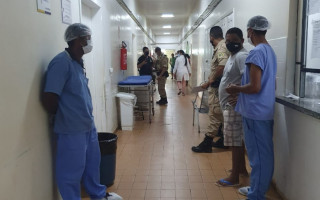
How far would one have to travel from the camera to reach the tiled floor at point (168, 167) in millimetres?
2684

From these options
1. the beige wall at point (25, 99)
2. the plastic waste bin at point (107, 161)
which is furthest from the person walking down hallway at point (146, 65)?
the beige wall at point (25, 99)

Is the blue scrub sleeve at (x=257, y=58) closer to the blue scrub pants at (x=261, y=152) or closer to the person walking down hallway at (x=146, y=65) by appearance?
the blue scrub pants at (x=261, y=152)

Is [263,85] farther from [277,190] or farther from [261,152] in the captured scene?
[277,190]

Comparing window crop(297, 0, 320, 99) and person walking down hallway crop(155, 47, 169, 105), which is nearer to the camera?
window crop(297, 0, 320, 99)

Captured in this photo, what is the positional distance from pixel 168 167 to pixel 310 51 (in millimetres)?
1965

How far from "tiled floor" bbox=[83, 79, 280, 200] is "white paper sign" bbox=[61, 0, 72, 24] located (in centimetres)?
166

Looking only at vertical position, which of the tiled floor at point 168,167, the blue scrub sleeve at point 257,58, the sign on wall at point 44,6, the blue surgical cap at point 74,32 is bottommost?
the tiled floor at point 168,167

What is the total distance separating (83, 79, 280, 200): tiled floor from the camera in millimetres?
2684

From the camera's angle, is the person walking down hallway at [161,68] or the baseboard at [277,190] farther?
the person walking down hallway at [161,68]

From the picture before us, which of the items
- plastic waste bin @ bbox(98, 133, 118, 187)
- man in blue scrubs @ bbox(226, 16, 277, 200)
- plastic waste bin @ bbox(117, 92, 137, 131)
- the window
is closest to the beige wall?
plastic waste bin @ bbox(98, 133, 118, 187)

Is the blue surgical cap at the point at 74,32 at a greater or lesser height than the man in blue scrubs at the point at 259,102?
greater

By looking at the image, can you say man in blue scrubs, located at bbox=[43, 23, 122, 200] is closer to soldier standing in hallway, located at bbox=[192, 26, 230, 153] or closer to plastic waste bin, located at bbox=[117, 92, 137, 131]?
soldier standing in hallway, located at bbox=[192, 26, 230, 153]

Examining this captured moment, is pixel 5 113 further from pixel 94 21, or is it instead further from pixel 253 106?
pixel 94 21

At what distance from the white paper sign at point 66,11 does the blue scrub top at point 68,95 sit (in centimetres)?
54
